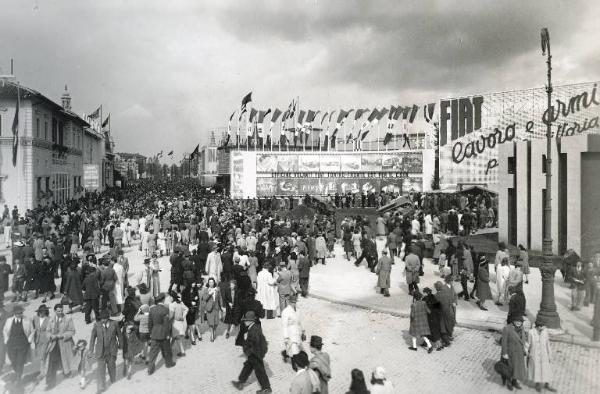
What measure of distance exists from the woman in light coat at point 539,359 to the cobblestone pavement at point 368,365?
1.06 ft

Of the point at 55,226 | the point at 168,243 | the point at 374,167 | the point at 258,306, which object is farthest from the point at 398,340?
the point at 374,167

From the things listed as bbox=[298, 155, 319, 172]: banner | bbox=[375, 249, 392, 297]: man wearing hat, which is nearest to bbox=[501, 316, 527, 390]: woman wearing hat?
bbox=[375, 249, 392, 297]: man wearing hat

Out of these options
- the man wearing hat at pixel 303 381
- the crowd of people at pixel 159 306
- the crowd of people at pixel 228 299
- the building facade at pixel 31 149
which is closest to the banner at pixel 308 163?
the building facade at pixel 31 149

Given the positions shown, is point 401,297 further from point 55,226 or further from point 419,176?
point 419,176

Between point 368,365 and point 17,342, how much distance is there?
20.5 feet

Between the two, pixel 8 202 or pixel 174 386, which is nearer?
pixel 174 386

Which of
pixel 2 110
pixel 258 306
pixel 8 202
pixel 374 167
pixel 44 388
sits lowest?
pixel 44 388

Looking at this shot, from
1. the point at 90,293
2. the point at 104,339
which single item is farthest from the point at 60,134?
the point at 104,339

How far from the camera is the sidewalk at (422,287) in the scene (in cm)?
1139

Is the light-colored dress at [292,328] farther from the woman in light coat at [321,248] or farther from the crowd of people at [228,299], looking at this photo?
the woman in light coat at [321,248]

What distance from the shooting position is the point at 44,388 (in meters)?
8.46

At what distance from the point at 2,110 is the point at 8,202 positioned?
6.02 meters

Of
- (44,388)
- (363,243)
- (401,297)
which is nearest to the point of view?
(44,388)

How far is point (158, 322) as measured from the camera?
905cm
